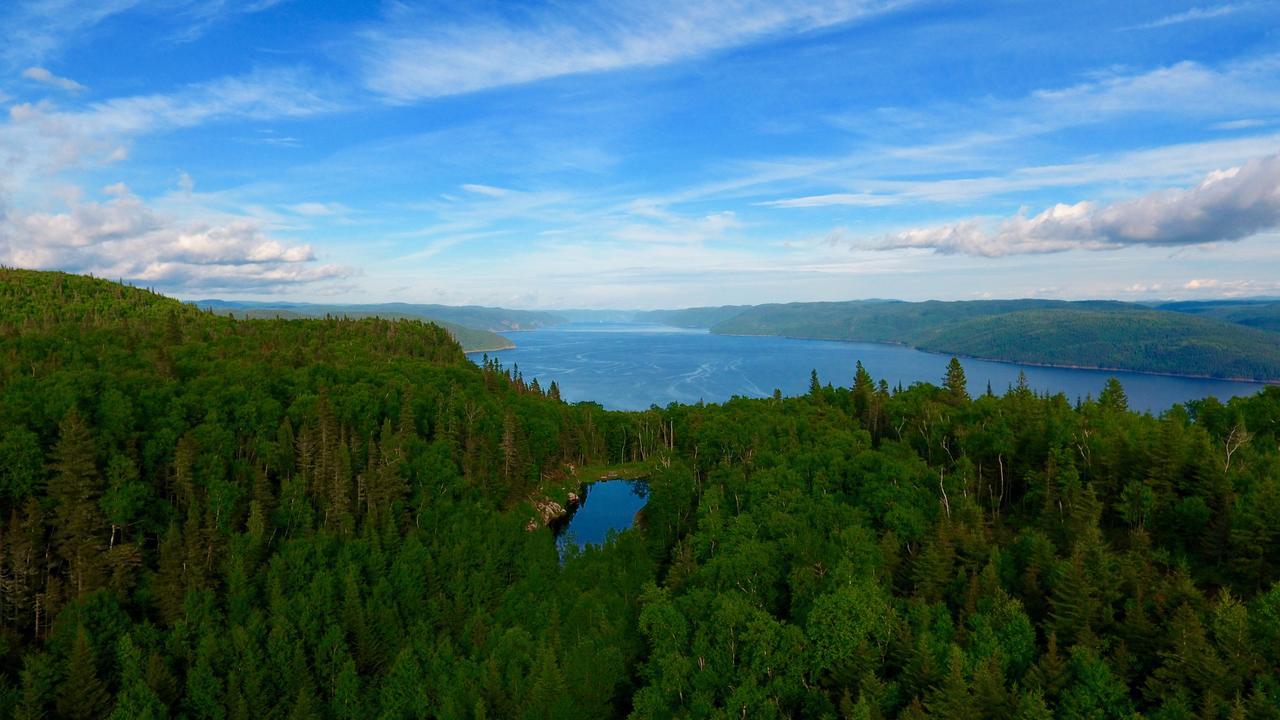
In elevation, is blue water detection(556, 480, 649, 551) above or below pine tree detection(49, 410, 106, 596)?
below

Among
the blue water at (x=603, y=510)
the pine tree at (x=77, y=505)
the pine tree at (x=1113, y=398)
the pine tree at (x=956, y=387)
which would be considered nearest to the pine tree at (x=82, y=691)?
the pine tree at (x=77, y=505)

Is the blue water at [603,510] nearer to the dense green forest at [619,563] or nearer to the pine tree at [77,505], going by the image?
the dense green forest at [619,563]

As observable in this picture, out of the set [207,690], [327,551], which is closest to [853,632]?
[207,690]

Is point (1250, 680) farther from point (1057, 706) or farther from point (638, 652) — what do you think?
point (638, 652)

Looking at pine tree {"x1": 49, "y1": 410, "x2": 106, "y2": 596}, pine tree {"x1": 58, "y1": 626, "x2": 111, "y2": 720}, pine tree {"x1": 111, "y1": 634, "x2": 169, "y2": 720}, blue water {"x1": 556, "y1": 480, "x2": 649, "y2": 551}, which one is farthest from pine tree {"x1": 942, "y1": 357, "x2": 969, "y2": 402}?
pine tree {"x1": 49, "y1": 410, "x2": 106, "y2": 596}

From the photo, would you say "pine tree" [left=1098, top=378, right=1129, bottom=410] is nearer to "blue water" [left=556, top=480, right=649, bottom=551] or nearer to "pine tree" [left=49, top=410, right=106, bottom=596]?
"blue water" [left=556, top=480, right=649, bottom=551]

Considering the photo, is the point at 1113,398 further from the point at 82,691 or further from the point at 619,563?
the point at 82,691

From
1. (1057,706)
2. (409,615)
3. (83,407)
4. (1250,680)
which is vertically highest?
(83,407)
